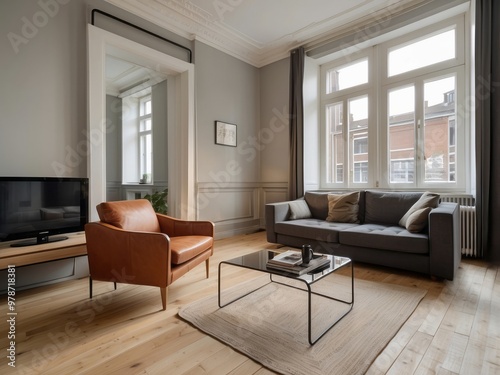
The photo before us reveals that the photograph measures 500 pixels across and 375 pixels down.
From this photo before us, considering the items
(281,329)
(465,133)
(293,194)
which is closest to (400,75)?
(465,133)

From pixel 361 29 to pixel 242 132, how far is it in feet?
7.71

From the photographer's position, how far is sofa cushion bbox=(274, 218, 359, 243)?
121 inches

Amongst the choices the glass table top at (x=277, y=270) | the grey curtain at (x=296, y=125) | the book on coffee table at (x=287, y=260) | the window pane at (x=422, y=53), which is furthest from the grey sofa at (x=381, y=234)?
the window pane at (x=422, y=53)

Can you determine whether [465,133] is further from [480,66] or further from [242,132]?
[242,132]

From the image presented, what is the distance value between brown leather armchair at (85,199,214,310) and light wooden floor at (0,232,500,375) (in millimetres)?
228

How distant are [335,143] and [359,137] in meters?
0.43

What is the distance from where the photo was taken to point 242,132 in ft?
15.6

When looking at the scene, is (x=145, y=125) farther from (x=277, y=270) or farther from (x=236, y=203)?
(x=277, y=270)

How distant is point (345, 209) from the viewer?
3484mm

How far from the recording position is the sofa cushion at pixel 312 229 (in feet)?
10.1

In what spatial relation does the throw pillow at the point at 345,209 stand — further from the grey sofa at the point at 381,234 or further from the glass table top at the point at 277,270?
the glass table top at the point at 277,270

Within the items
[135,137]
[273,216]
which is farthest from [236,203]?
[135,137]

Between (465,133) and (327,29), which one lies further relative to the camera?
(327,29)

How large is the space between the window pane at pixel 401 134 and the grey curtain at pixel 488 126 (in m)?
0.83
